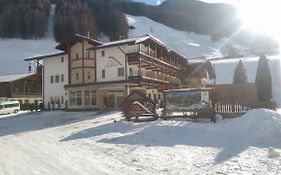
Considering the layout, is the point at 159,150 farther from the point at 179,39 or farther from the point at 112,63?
the point at 179,39

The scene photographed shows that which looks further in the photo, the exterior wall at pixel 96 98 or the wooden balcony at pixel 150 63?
the exterior wall at pixel 96 98

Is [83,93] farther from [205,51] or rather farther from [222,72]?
[205,51]

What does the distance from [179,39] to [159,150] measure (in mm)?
144833

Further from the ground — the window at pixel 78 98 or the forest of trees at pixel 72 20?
the forest of trees at pixel 72 20

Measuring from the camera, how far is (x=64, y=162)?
13.9 meters

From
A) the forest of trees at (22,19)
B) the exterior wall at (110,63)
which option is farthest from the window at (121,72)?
the forest of trees at (22,19)

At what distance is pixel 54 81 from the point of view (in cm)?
5388

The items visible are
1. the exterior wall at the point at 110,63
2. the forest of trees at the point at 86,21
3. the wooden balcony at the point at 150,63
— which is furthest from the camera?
the forest of trees at the point at 86,21

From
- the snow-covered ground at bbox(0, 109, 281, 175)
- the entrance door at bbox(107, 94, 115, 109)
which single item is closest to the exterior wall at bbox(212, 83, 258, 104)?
the entrance door at bbox(107, 94, 115, 109)

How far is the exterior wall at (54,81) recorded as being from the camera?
171ft

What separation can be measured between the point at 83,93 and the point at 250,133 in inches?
1297

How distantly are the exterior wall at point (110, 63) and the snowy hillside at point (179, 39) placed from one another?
89.1 metres

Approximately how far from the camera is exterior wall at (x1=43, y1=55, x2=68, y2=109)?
52250mm

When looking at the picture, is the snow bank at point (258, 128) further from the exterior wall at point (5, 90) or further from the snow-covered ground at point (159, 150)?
the exterior wall at point (5, 90)
